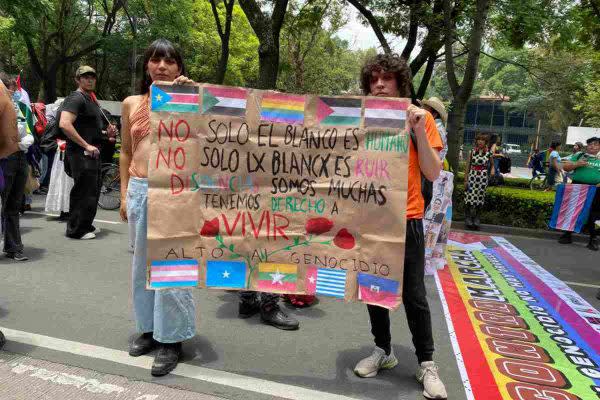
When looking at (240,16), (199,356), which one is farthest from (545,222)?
(240,16)

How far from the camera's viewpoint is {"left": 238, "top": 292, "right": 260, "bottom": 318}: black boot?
387 centimetres

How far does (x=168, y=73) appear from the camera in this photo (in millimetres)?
2883

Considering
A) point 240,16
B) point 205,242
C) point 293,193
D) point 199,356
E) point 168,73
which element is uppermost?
point 240,16

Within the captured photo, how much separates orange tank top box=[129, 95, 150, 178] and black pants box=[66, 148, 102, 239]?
3.57 meters

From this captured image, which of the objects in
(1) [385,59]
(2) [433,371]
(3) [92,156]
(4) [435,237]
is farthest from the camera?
(3) [92,156]

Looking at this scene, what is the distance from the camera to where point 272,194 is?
8.95 ft

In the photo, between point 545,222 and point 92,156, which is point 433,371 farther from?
point 545,222

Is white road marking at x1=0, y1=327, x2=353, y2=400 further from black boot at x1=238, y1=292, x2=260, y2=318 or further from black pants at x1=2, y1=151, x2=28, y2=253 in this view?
black pants at x1=2, y1=151, x2=28, y2=253

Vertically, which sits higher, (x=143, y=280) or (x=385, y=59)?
(x=385, y=59)

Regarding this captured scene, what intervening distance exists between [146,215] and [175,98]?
0.73m

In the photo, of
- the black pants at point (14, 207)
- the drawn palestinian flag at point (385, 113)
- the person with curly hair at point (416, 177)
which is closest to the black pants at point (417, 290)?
the person with curly hair at point (416, 177)

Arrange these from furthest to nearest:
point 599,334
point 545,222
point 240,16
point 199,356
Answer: point 240,16 → point 545,222 → point 599,334 → point 199,356

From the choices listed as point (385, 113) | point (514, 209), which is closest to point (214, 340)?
point (385, 113)

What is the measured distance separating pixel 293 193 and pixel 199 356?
4.27 ft
